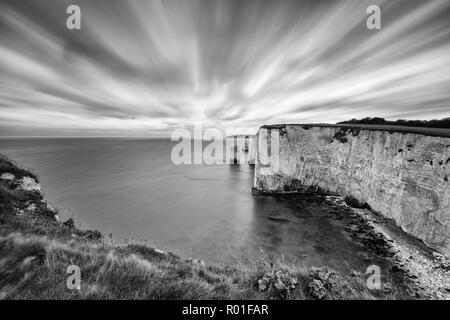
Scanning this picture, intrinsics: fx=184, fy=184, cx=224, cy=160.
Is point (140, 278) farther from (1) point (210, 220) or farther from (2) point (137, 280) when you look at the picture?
(1) point (210, 220)

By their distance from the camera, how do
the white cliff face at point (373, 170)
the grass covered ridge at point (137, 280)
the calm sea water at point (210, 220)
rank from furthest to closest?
1. the calm sea water at point (210, 220)
2. the white cliff face at point (373, 170)
3. the grass covered ridge at point (137, 280)

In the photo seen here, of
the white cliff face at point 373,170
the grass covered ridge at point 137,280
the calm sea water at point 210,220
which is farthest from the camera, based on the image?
the calm sea water at point 210,220

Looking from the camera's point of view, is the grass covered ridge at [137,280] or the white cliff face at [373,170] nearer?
the grass covered ridge at [137,280]

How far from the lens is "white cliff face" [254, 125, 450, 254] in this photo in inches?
500

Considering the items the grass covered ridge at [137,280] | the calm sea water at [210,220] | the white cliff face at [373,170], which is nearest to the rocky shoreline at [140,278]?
the grass covered ridge at [137,280]

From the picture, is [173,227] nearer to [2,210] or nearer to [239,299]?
[2,210]

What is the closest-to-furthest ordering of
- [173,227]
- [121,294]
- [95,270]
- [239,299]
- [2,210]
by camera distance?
[121,294]
[239,299]
[95,270]
[2,210]
[173,227]

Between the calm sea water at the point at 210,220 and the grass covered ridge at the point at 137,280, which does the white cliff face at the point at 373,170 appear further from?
the grass covered ridge at the point at 137,280

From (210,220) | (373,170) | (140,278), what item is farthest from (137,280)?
(373,170)

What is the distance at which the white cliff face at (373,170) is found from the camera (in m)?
12.7

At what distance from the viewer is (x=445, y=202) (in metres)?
12.0
